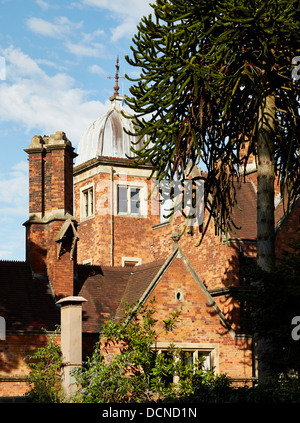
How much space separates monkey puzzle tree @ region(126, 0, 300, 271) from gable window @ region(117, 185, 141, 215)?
50.9ft

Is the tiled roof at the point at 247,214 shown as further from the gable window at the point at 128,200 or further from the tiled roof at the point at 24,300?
the tiled roof at the point at 24,300

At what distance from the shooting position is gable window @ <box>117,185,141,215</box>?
33250mm

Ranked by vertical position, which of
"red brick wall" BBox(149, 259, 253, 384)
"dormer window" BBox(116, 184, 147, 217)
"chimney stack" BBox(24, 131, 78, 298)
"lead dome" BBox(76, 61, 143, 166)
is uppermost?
"lead dome" BBox(76, 61, 143, 166)

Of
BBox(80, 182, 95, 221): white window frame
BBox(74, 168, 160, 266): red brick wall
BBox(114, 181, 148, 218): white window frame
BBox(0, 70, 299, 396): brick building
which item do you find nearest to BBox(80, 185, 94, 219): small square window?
BBox(80, 182, 95, 221): white window frame

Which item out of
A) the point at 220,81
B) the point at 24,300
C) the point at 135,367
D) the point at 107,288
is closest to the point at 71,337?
the point at 135,367

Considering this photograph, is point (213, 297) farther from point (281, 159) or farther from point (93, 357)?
point (281, 159)

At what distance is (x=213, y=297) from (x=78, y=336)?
5.92 metres

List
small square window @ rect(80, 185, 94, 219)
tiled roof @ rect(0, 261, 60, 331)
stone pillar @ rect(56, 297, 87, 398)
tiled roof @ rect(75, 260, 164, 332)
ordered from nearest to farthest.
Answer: stone pillar @ rect(56, 297, 87, 398)
tiled roof @ rect(0, 261, 60, 331)
tiled roof @ rect(75, 260, 164, 332)
small square window @ rect(80, 185, 94, 219)

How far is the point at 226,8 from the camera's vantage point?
16.3 metres

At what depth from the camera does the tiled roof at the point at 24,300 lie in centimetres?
2131

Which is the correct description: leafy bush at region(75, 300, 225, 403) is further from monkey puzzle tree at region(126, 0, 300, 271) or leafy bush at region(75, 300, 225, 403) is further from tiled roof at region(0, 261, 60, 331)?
monkey puzzle tree at region(126, 0, 300, 271)

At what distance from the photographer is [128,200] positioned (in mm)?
33406

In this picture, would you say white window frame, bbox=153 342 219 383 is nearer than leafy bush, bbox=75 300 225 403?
No
